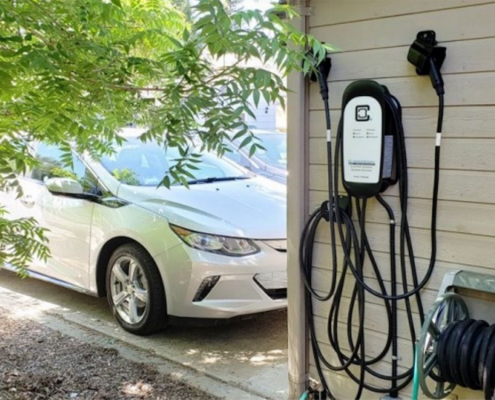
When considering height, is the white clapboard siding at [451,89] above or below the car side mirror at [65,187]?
above

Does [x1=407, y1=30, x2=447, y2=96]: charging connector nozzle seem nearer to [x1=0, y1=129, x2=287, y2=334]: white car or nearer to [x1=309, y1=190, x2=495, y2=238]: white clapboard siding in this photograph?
[x1=309, y1=190, x2=495, y2=238]: white clapboard siding

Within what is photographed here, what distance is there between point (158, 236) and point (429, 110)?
1.92 metres

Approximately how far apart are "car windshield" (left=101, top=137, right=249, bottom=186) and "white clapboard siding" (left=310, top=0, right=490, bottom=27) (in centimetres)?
162

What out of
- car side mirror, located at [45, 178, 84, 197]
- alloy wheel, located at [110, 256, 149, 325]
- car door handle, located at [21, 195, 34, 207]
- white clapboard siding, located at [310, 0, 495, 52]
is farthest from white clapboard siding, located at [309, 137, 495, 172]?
car door handle, located at [21, 195, 34, 207]

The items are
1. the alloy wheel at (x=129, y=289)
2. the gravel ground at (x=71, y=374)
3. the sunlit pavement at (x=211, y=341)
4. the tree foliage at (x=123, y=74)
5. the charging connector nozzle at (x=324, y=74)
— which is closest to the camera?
the tree foliage at (x=123, y=74)

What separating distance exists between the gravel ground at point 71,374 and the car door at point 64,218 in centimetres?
57

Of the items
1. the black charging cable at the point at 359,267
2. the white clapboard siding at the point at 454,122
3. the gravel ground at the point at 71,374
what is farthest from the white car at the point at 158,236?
the white clapboard siding at the point at 454,122

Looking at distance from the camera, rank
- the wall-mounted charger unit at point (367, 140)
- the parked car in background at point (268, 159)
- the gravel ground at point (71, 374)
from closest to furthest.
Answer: the wall-mounted charger unit at point (367, 140), the gravel ground at point (71, 374), the parked car in background at point (268, 159)

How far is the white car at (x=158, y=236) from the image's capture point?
3172 mm

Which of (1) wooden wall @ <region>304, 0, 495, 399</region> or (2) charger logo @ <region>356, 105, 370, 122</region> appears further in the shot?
(2) charger logo @ <region>356, 105, 370, 122</region>

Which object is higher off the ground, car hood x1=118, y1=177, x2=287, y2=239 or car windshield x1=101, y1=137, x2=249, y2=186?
car windshield x1=101, y1=137, x2=249, y2=186

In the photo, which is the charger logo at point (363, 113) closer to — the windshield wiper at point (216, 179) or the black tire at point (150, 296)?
the black tire at point (150, 296)

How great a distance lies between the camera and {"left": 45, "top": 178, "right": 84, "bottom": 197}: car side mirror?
3754 millimetres

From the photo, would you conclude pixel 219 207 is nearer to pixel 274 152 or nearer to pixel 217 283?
pixel 217 283
